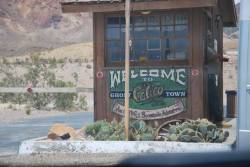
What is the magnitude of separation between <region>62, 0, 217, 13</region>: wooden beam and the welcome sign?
136 cm

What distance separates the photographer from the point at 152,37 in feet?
43.0

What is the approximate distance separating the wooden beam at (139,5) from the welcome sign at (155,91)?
1.36 meters

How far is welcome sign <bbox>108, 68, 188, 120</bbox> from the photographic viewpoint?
12.9 metres

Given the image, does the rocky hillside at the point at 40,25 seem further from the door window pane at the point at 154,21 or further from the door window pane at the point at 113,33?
the door window pane at the point at 154,21

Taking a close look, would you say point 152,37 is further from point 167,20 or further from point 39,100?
point 39,100

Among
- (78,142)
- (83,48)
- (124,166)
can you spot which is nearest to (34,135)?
(78,142)

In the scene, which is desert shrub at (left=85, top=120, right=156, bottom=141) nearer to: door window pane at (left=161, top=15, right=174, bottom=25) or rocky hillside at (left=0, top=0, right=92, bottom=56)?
door window pane at (left=161, top=15, right=174, bottom=25)

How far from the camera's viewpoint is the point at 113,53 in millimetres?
13469

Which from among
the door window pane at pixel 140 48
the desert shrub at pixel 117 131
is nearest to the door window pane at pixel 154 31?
the door window pane at pixel 140 48

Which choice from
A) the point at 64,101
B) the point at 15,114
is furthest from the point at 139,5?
the point at 64,101

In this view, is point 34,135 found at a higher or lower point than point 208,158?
lower

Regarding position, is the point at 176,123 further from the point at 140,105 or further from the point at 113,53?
the point at 113,53

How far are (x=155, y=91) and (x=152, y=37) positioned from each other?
3.78 feet

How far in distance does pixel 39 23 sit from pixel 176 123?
78.6 m
